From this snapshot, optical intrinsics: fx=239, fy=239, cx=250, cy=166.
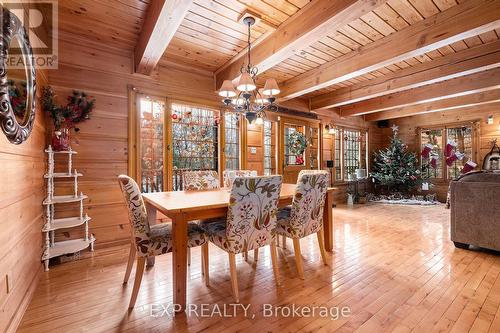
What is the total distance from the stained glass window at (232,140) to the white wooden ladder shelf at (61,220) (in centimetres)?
222

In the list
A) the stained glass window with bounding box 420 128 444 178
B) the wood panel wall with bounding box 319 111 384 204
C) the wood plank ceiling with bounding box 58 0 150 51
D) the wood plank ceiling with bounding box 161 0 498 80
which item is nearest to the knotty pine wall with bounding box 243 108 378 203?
the wood panel wall with bounding box 319 111 384 204

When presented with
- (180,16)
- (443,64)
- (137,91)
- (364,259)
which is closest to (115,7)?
(180,16)

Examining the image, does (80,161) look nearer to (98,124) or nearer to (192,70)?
(98,124)

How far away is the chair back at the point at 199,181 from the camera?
301cm

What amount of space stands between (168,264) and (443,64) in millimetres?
4650

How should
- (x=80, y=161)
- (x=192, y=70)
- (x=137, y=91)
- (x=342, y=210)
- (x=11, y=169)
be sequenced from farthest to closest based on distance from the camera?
(x=342, y=210)
(x=192, y=70)
(x=137, y=91)
(x=80, y=161)
(x=11, y=169)

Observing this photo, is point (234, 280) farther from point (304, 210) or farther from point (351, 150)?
point (351, 150)

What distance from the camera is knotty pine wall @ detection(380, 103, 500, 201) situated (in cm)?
585

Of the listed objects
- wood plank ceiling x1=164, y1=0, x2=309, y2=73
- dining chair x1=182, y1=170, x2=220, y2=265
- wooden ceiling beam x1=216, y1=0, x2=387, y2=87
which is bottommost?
dining chair x1=182, y1=170, x2=220, y2=265

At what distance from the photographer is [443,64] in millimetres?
3537

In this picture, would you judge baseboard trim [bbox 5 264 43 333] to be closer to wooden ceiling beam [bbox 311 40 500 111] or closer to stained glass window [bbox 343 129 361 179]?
wooden ceiling beam [bbox 311 40 500 111]

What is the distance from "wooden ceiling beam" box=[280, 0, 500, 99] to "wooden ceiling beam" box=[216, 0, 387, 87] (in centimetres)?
93

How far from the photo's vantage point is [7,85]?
4.84ft

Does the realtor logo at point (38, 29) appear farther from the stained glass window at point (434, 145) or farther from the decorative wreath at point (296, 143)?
the stained glass window at point (434, 145)
